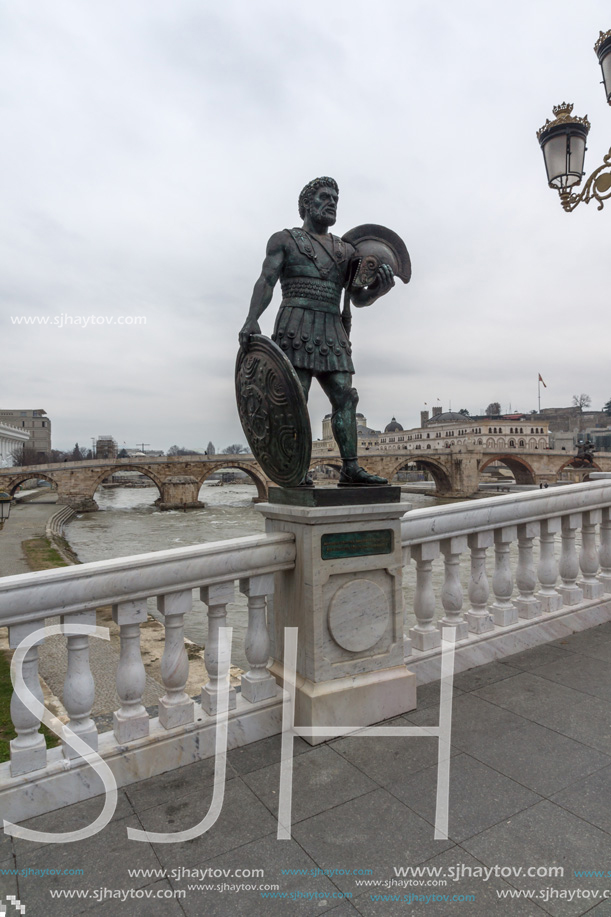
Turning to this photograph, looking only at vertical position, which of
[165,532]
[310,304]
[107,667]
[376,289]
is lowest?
[165,532]

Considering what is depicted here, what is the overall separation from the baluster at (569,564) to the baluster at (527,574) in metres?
0.31

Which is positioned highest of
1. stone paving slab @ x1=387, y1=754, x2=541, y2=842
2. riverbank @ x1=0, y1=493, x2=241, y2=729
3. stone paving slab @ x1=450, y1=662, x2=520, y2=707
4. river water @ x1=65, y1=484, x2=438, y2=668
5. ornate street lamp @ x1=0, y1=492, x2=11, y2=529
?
stone paving slab @ x1=450, y1=662, x2=520, y2=707

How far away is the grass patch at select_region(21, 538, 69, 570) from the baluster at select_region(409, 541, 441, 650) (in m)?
10.0

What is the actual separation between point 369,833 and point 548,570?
7.48 ft

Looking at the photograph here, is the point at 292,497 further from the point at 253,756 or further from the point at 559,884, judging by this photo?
the point at 559,884

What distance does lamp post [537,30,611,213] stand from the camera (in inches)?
197

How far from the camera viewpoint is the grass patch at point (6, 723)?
12.5 feet

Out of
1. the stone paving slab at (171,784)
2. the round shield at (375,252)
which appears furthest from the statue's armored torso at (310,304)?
the stone paving slab at (171,784)

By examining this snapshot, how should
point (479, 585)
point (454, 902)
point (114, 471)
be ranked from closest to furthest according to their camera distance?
1. point (454, 902)
2. point (479, 585)
3. point (114, 471)

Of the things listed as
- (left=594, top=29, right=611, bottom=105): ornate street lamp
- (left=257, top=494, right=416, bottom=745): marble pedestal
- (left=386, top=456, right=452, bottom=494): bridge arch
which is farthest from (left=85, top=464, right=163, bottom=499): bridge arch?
(left=257, top=494, right=416, bottom=745): marble pedestal

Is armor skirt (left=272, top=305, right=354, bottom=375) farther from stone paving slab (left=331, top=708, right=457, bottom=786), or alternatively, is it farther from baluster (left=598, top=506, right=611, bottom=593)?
baluster (left=598, top=506, right=611, bottom=593)

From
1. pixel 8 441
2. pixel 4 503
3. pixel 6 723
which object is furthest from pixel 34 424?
pixel 6 723

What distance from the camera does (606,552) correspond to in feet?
12.9

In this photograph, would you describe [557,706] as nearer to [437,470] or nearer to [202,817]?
[202,817]
